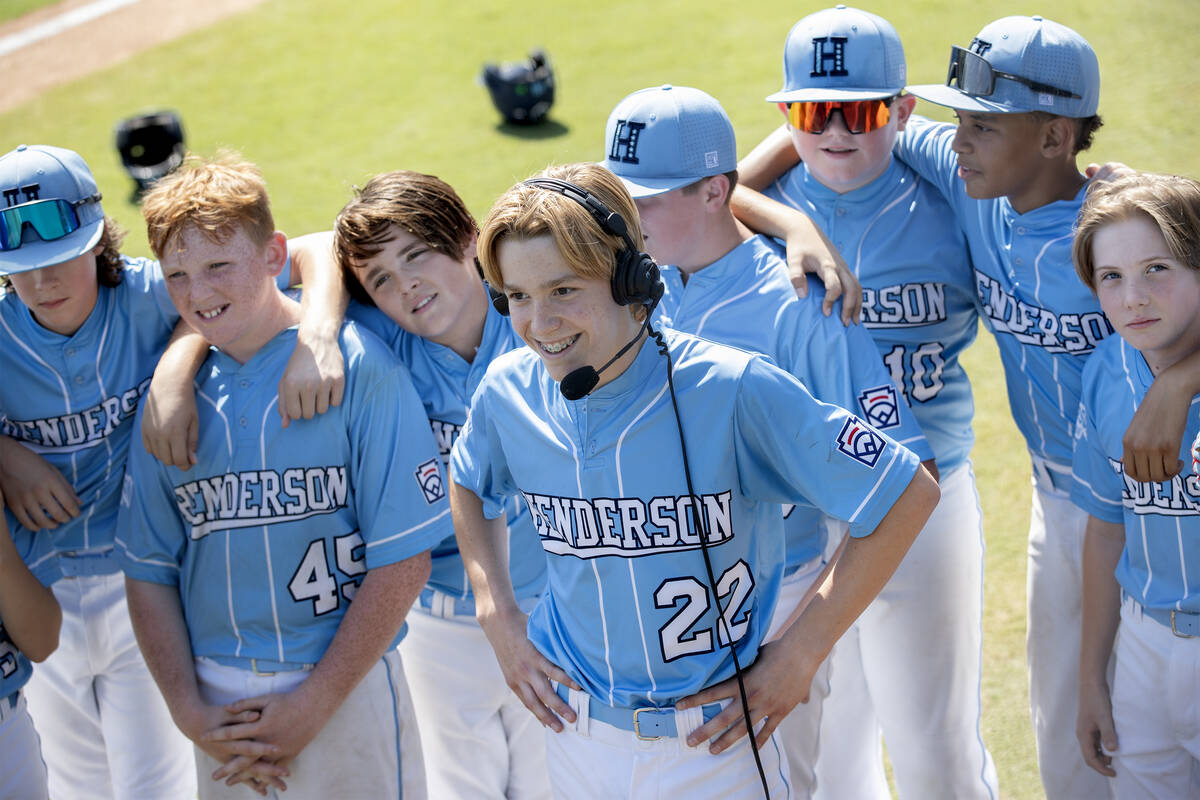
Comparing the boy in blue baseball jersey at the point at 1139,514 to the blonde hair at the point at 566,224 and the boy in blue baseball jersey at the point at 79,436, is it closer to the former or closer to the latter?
the blonde hair at the point at 566,224

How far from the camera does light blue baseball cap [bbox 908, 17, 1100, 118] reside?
325 centimetres

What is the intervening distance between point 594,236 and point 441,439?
4.01ft

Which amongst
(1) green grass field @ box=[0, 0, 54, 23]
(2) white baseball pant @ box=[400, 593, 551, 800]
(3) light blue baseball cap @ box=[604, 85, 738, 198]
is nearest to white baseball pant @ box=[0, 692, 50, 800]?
(2) white baseball pant @ box=[400, 593, 551, 800]

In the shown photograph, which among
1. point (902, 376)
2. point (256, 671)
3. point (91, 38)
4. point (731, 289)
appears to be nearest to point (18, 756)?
point (256, 671)

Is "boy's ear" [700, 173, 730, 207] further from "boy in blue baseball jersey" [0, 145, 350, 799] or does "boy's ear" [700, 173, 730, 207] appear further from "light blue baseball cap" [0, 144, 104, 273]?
"light blue baseball cap" [0, 144, 104, 273]

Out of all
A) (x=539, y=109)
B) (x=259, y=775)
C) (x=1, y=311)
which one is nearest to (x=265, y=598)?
(x=259, y=775)

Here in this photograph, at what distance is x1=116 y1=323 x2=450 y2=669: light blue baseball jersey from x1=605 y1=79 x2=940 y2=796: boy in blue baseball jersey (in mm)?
794

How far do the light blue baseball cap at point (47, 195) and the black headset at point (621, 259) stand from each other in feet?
5.57

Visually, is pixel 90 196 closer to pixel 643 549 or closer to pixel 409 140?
pixel 643 549

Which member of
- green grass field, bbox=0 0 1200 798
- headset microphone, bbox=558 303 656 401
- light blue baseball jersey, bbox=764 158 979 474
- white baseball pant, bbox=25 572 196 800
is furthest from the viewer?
green grass field, bbox=0 0 1200 798

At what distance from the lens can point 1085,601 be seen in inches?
120

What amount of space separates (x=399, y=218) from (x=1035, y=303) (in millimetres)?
1795

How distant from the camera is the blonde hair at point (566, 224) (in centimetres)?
221

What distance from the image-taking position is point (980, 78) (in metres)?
3.32
